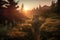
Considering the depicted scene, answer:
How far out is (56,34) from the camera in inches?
623

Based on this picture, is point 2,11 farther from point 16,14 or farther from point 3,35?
point 3,35

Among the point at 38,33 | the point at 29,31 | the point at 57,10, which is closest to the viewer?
the point at 38,33

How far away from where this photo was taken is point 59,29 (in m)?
16.8

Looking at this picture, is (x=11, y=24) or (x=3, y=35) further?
(x=11, y=24)

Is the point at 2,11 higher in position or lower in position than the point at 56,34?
higher

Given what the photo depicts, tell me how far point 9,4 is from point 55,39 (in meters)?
10.3

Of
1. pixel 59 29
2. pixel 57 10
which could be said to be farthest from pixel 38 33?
pixel 57 10

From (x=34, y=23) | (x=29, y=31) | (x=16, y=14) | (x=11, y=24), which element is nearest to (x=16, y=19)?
(x=16, y=14)

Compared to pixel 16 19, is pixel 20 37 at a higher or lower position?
lower

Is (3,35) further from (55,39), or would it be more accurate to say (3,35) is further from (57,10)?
(57,10)

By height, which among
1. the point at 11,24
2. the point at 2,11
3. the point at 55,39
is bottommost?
the point at 55,39

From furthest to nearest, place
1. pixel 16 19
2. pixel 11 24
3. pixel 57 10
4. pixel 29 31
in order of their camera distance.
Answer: pixel 57 10, pixel 16 19, pixel 11 24, pixel 29 31

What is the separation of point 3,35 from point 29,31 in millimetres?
2663

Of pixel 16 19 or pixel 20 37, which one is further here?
pixel 16 19
